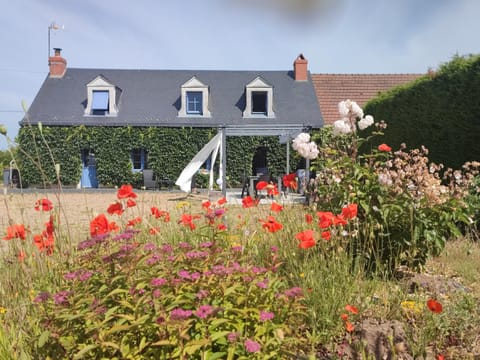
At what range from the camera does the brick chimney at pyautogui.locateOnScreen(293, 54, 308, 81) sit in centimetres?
2019

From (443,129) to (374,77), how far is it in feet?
55.8

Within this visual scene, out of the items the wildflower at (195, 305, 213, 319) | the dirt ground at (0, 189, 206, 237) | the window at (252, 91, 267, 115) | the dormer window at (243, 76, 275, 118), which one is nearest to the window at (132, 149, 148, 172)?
the dirt ground at (0, 189, 206, 237)

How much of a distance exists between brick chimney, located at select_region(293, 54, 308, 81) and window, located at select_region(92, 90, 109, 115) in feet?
34.7

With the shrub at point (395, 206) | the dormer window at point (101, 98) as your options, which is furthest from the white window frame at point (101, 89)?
the shrub at point (395, 206)

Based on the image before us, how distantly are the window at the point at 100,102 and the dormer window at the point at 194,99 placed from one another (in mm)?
3860

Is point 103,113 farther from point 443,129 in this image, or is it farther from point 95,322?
point 95,322

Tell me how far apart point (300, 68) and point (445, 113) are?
50.9 feet

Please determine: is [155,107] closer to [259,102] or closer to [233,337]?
[259,102]

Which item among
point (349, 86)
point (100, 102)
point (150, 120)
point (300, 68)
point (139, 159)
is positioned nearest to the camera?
point (150, 120)

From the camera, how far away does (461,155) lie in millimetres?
5473

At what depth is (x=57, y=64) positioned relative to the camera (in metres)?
19.8

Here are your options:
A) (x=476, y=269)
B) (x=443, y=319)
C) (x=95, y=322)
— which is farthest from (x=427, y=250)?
(x=95, y=322)

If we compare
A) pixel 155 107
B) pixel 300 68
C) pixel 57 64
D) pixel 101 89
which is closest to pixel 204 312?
pixel 155 107

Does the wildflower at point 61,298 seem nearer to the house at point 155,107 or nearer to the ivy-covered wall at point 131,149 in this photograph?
the house at point 155,107
